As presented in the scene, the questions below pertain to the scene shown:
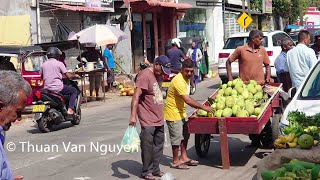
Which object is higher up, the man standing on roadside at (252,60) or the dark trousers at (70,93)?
the man standing on roadside at (252,60)

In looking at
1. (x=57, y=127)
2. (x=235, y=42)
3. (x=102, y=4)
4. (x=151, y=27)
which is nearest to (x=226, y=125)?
(x=57, y=127)

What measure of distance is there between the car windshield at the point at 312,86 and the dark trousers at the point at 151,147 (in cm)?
203

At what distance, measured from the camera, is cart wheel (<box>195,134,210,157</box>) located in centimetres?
909

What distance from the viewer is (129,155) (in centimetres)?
Result: 968

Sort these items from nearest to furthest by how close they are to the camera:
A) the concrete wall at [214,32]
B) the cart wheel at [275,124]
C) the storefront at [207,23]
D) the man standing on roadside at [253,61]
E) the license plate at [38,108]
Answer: the cart wheel at [275,124]
the man standing on roadside at [253,61]
the license plate at [38,108]
the storefront at [207,23]
the concrete wall at [214,32]

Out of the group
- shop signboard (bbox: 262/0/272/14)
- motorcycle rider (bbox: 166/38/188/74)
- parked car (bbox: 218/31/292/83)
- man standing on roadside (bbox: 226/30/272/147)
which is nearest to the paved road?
man standing on roadside (bbox: 226/30/272/147)

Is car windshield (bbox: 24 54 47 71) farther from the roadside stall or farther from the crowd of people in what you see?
the crowd of people

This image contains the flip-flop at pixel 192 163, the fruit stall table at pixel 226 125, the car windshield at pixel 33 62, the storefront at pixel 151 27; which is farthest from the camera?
the storefront at pixel 151 27

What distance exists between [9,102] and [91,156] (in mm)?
6566

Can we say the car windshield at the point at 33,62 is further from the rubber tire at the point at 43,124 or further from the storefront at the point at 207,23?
the storefront at the point at 207,23

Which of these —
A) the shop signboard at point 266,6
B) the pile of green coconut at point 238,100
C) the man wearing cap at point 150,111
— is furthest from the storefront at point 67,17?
the shop signboard at point 266,6

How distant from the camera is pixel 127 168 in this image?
8.72 meters

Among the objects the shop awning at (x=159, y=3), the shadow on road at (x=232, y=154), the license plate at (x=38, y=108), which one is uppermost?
the shop awning at (x=159, y=3)

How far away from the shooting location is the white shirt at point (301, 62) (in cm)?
974
